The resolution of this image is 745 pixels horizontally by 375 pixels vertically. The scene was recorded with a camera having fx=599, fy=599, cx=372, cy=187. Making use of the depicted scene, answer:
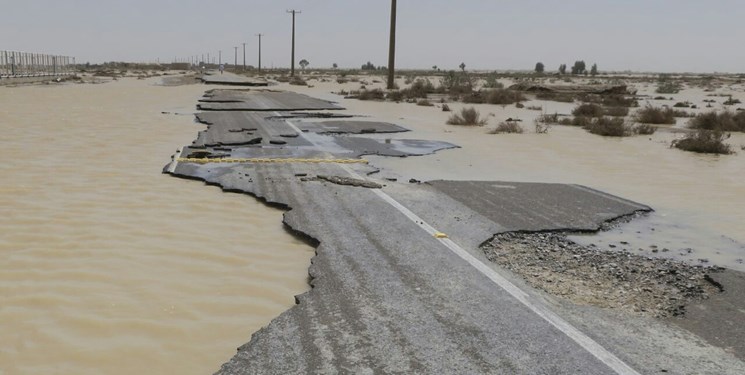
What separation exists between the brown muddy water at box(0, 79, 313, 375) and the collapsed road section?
31cm

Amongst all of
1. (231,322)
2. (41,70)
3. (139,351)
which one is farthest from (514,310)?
(41,70)

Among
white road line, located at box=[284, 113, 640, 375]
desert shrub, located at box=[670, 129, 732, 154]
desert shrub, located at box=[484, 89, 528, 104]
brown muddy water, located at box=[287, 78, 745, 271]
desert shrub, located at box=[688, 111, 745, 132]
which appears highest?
desert shrub, located at box=[484, 89, 528, 104]

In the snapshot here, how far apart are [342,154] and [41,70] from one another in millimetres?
69312

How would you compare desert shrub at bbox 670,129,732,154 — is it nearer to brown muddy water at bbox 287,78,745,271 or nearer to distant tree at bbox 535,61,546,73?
brown muddy water at bbox 287,78,745,271

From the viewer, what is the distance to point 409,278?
16.7 ft

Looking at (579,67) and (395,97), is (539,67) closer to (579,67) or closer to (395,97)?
(579,67)

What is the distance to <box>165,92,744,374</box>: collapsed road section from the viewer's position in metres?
3.68

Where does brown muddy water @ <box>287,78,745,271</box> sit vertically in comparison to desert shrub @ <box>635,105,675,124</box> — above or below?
below

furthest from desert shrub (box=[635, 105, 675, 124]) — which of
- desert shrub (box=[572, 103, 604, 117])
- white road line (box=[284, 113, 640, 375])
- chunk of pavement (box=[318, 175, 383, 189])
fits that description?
white road line (box=[284, 113, 640, 375])

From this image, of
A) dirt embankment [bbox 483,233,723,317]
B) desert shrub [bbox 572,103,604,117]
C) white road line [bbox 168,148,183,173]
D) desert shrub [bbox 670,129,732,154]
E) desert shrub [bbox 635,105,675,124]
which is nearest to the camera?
dirt embankment [bbox 483,233,723,317]

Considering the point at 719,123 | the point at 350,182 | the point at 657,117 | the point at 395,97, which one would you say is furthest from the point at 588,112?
the point at 350,182

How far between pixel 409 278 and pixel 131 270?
2.42 m

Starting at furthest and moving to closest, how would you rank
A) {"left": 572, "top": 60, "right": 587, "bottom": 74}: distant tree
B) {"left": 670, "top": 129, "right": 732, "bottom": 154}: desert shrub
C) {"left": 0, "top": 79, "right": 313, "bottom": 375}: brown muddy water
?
1. {"left": 572, "top": 60, "right": 587, "bottom": 74}: distant tree
2. {"left": 670, "top": 129, "right": 732, "bottom": 154}: desert shrub
3. {"left": 0, "top": 79, "right": 313, "bottom": 375}: brown muddy water

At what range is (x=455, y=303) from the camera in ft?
15.0
